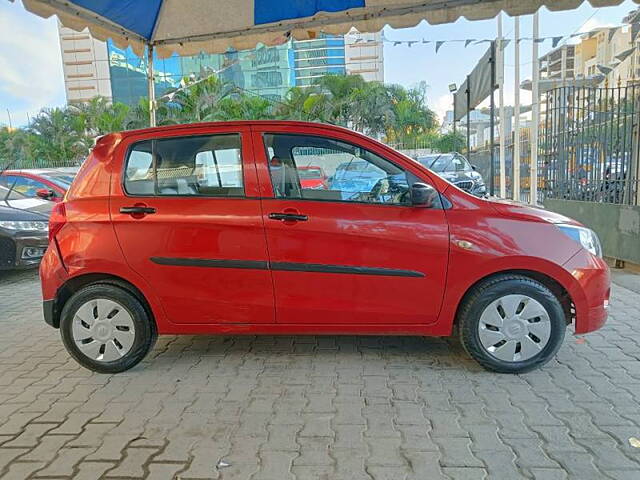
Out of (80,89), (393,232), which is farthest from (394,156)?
(80,89)

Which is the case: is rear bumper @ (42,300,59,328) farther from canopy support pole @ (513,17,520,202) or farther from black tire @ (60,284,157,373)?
canopy support pole @ (513,17,520,202)

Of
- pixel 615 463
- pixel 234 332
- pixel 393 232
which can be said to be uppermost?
pixel 393 232

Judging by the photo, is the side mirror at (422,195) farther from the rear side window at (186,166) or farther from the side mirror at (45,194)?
the side mirror at (45,194)

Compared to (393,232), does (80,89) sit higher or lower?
higher

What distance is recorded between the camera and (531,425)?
2674 millimetres

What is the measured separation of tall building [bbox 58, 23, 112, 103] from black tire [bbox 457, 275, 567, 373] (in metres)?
64.7

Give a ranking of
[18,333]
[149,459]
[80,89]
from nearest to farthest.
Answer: [149,459]
[18,333]
[80,89]

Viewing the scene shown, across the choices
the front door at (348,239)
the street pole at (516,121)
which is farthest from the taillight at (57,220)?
the street pole at (516,121)

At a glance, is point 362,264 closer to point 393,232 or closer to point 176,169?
point 393,232

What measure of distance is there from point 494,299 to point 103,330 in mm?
2837

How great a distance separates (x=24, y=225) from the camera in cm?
662

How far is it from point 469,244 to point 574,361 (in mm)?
1323

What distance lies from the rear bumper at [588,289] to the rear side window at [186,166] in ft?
7.99

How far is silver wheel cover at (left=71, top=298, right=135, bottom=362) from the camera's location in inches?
135
